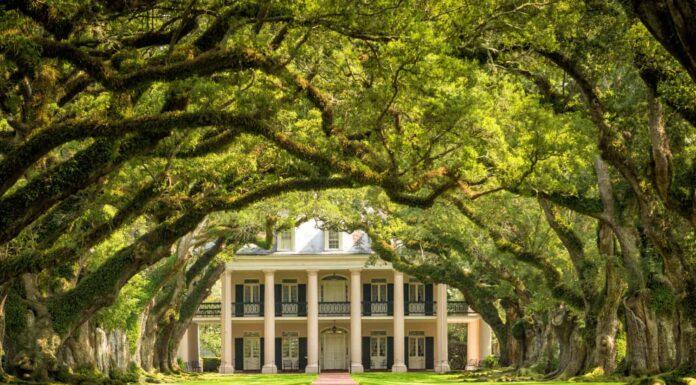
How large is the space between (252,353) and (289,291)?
161 inches

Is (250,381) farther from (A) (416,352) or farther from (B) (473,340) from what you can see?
(B) (473,340)

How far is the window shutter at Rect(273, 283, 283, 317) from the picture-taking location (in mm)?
63844

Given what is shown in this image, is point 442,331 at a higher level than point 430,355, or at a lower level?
higher

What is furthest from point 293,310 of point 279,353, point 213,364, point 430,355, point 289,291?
point 213,364

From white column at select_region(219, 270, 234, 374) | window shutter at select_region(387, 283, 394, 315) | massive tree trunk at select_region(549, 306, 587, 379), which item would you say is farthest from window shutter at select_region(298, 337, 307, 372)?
massive tree trunk at select_region(549, 306, 587, 379)

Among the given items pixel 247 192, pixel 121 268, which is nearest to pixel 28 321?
pixel 121 268

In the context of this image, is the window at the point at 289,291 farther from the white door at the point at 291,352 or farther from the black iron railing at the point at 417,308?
the black iron railing at the point at 417,308

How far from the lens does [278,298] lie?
64500 millimetres

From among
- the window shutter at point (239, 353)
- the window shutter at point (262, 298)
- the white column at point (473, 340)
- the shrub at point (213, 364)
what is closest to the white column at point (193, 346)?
the shrub at point (213, 364)

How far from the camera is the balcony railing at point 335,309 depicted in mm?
64000

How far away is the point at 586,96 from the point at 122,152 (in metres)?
8.28

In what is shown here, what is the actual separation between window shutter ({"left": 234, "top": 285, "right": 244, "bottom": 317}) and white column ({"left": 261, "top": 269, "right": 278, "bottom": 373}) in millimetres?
2346

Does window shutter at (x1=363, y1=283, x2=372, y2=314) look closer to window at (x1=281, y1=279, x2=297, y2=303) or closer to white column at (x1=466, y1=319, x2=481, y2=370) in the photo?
window at (x1=281, y1=279, x2=297, y2=303)

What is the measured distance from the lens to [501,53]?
1806 centimetres
